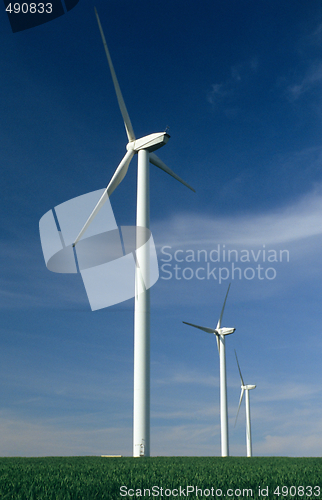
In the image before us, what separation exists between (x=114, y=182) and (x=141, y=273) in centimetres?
860

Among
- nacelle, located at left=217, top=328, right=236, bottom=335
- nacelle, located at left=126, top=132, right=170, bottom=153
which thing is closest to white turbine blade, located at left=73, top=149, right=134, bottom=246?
nacelle, located at left=126, top=132, right=170, bottom=153

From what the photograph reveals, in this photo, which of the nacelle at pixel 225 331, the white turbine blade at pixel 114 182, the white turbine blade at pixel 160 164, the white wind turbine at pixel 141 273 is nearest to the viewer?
the white wind turbine at pixel 141 273

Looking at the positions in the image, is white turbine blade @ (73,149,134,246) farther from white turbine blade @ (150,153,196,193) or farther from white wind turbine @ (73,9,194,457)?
white turbine blade @ (150,153,196,193)

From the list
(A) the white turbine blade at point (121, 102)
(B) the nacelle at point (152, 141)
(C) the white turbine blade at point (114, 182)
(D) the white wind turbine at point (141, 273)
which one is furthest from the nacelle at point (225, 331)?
(A) the white turbine blade at point (121, 102)

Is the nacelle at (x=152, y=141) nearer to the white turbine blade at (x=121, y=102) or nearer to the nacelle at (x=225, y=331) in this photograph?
the white turbine blade at (x=121, y=102)

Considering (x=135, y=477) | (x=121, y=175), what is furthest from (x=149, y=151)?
(x=135, y=477)

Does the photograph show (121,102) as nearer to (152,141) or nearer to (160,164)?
(152,141)

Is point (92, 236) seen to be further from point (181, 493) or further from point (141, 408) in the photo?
point (181, 493)

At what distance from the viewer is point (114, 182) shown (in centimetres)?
3294

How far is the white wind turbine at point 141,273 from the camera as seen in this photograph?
85.4 feet

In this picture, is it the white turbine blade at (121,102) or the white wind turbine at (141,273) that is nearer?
the white wind turbine at (141,273)

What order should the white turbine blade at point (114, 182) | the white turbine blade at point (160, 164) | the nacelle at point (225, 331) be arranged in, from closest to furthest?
the white turbine blade at point (114, 182) → the white turbine blade at point (160, 164) → the nacelle at point (225, 331)

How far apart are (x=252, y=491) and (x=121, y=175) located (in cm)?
2702

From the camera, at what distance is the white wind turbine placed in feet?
85.4
